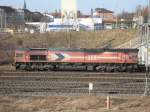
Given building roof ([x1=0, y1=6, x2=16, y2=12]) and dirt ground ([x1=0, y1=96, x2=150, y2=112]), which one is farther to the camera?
building roof ([x1=0, y1=6, x2=16, y2=12])

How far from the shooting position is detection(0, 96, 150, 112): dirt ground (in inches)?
729

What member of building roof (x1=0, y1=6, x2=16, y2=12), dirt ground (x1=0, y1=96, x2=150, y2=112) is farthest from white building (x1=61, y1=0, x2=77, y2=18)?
dirt ground (x1=0, y1=96, x2=150, y2=112)

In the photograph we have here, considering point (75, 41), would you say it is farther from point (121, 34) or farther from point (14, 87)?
point (14, 87)

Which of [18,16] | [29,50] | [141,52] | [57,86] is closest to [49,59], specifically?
[29,50]

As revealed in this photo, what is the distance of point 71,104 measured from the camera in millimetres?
19828

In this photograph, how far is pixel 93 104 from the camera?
19.8 m

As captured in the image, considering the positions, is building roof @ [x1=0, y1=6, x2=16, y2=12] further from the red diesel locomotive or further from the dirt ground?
the dirt ground

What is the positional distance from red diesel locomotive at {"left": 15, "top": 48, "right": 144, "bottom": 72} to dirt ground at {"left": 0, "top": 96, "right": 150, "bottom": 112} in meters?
24.4

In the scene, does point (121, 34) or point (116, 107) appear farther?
point (121, 34)

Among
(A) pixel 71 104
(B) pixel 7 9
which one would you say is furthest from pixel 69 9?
(A) pixel 71 104

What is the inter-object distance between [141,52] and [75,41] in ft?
121

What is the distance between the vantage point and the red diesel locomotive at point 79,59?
4616 cm

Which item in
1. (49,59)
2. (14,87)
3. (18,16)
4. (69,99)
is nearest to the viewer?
(69,99)

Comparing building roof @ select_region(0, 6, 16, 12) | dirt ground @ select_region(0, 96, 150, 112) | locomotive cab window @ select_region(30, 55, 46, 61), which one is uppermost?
building roof @ select_region(0, 6, 16, 12)
